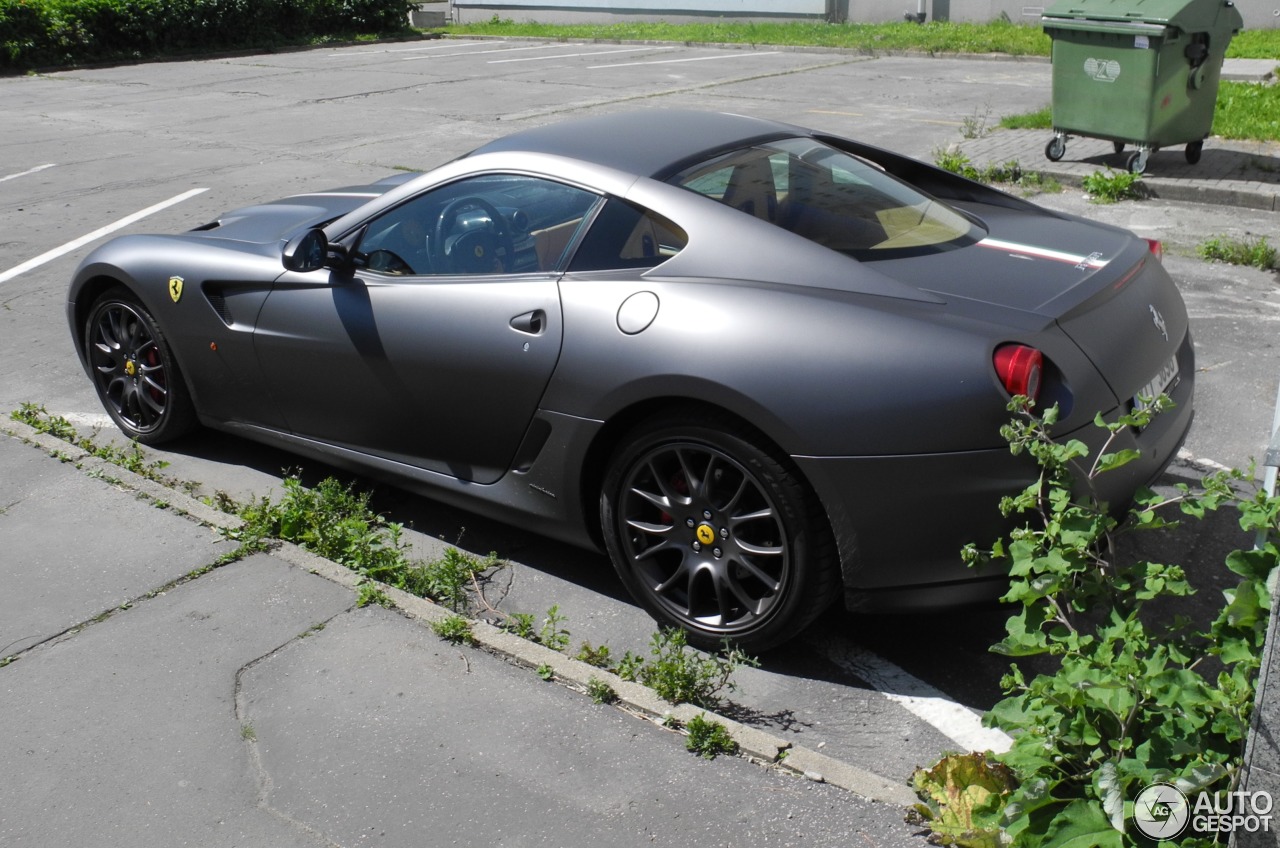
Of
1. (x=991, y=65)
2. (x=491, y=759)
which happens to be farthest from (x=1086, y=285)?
(x=991, y=65)

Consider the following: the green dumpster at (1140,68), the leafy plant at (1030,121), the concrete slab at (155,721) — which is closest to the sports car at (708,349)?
the concrete slab at (155,721)

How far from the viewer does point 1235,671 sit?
2576mm

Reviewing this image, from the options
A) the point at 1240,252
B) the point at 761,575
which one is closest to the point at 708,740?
the point at 761,575

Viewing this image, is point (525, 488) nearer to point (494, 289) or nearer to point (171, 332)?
point (494, 289)

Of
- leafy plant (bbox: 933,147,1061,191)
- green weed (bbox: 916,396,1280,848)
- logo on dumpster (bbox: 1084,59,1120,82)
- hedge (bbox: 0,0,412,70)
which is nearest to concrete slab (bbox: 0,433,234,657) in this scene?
green weed (bbox: 916,396,1280,848)

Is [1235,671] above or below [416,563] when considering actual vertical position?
above

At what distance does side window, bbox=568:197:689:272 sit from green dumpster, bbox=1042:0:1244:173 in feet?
23.8

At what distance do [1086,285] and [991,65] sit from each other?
17399 millimetres

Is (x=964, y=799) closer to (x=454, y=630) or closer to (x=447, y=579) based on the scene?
(x=454, y=630)

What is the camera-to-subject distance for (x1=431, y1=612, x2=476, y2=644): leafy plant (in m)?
3.88

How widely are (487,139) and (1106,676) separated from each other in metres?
11.6

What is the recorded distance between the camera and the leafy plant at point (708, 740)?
10.8 feet

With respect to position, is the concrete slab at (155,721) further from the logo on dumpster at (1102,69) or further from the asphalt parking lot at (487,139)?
the logo on dumpster at (1102,69)

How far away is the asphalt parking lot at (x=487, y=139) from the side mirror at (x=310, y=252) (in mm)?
1026
